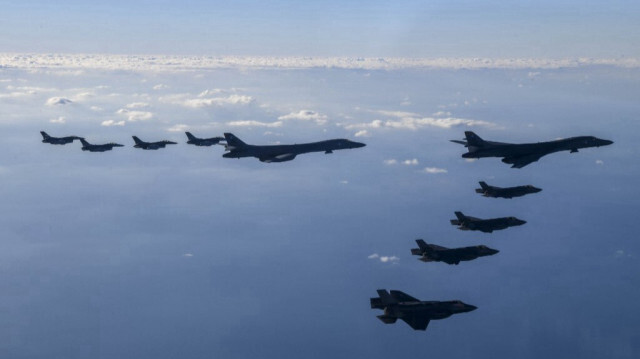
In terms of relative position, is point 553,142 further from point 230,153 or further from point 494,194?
point 230,153

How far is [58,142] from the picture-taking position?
112 m

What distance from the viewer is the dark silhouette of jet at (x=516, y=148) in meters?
74.3

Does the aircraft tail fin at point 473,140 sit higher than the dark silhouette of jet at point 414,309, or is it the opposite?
the aircraft tail fin at point 473,140

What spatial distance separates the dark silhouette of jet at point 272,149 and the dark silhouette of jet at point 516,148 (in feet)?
97.9

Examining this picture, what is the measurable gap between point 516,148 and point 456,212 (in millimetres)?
18874

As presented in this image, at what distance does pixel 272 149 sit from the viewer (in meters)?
93.6

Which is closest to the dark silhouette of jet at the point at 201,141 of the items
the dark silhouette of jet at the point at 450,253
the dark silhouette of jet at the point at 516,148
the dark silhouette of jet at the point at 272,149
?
the dark silhouette of jet at the point at 272,149

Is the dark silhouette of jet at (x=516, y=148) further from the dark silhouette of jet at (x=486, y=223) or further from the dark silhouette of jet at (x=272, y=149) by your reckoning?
the dark silhouette of jet at (x=272, y=149)

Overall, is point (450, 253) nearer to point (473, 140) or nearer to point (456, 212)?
point (456, 212)

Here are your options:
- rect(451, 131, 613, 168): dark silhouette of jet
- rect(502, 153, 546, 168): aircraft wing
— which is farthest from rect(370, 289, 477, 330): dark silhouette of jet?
rect(502, 153, 546, 168): aircraft wing

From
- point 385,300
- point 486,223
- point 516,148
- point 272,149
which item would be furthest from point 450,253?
point 272,149

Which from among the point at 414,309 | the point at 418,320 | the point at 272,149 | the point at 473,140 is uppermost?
the point at 473,140

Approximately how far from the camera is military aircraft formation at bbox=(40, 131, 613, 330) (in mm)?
54188

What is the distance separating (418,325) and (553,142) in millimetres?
41119
